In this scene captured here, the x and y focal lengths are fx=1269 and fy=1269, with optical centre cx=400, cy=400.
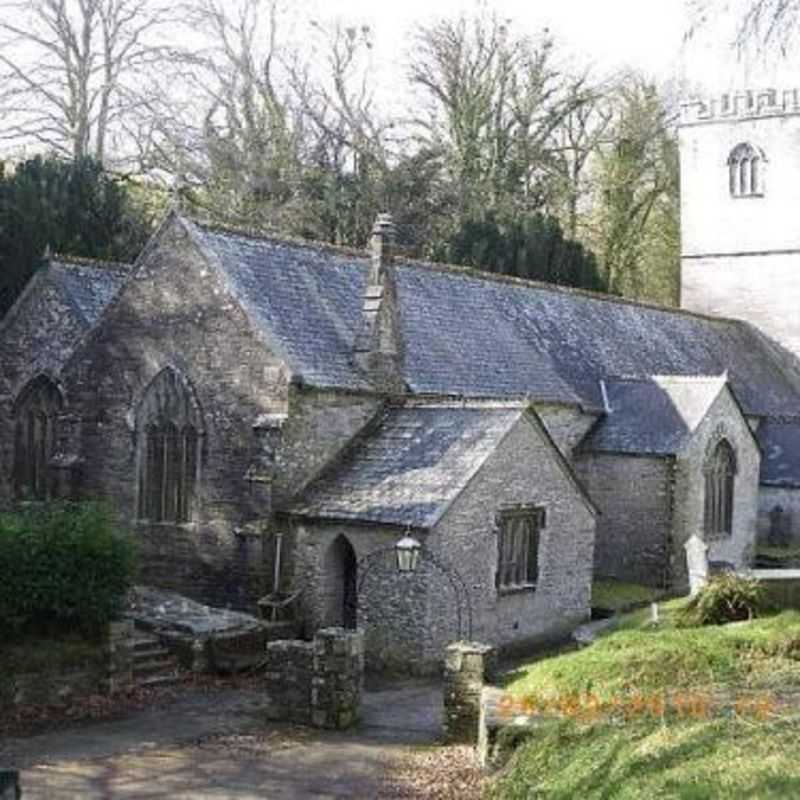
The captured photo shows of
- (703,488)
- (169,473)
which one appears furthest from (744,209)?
(169,473)

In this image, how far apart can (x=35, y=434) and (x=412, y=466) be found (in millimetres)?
10621

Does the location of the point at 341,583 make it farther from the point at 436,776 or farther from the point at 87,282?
the point at 87,282

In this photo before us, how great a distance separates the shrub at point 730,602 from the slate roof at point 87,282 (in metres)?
16.2

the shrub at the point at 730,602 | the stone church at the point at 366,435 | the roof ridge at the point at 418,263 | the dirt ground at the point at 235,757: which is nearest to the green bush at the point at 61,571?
the dirt ground at the point at 235,757

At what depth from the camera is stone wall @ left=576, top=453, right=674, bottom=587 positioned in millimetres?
27989

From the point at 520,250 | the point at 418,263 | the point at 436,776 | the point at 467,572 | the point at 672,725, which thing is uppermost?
the point at 520,250

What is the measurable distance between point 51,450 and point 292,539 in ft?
27.1

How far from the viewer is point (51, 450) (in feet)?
91.3

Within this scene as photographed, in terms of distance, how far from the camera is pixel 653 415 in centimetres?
2880

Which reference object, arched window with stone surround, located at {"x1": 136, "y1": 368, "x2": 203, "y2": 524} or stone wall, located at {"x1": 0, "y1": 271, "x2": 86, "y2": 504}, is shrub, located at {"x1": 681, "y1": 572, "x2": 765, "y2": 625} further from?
stone wall, located at {"x1": 0, "y1": 271, "x2": 86, "y2": 504}

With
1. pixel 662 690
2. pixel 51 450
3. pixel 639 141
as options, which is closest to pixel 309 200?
pixel 639 141

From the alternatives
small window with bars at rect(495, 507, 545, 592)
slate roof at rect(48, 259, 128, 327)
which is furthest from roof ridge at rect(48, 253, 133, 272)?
small window with bars at rect(495, 507, 545, 592)

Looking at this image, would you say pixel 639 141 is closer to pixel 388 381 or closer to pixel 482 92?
pixel 482 92

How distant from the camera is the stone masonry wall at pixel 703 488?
2786 cm
